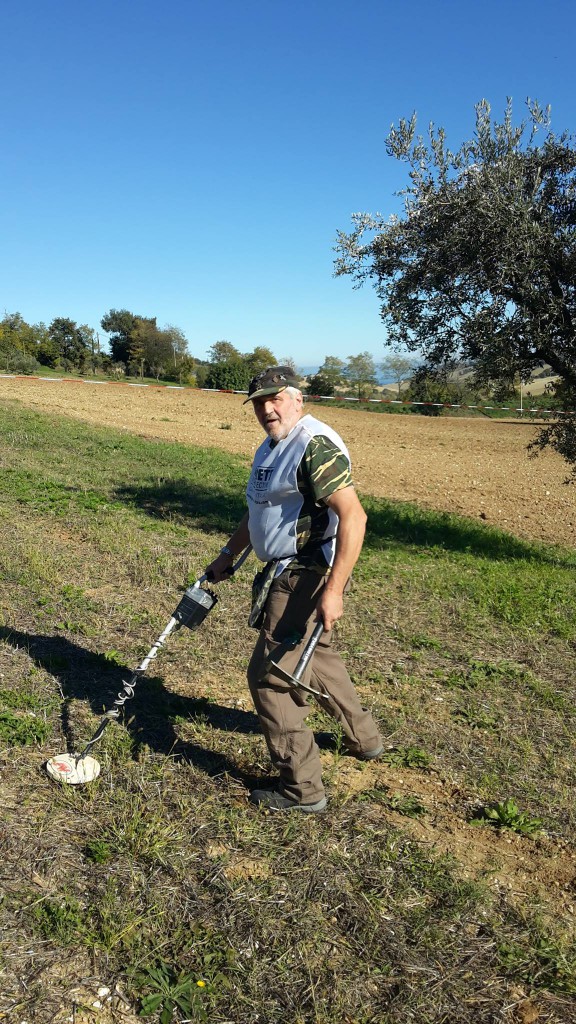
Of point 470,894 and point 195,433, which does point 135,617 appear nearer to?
point 470,894

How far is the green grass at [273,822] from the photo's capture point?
279 cm

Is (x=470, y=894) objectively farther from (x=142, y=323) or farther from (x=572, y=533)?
(x=142, y=323)

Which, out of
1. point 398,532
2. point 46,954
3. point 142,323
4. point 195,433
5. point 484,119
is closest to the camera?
point 46,954

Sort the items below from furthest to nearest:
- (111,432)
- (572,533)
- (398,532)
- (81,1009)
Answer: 1. (111,432)
2. (572,533)
3. (398,532)
4. (81,1009)

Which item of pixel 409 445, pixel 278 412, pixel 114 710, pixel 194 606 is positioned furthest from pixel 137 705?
pixel 409 445

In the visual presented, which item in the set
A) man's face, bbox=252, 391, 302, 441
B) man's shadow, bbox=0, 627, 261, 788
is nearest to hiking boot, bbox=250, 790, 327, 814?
man's shadow, bbox=0, 627, 261, 788

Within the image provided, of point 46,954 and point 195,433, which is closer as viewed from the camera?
point 46,954

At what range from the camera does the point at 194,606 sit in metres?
4.07

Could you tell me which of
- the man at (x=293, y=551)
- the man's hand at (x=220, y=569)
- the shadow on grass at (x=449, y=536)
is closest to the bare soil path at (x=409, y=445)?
the shadow on grass at (x=449, y=536)

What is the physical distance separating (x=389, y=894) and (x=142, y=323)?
64.9m

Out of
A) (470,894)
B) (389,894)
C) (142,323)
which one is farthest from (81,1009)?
(142,323)

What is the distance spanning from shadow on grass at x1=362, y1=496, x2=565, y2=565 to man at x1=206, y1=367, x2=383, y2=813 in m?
6.75

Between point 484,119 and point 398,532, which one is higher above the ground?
point 484,119

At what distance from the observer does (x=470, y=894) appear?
10.7ft
